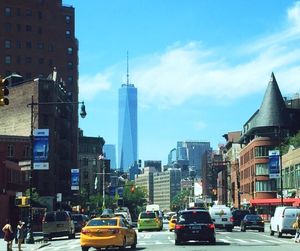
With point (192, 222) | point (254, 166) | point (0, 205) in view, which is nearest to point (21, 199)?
→ point (192, 222)

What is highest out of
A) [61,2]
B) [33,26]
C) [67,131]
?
[61,2]

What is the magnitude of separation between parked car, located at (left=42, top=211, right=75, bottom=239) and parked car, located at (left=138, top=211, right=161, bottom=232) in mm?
12619

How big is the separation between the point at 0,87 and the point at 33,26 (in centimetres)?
9702

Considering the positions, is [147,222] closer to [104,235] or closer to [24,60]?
[104,235]

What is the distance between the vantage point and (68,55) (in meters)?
130

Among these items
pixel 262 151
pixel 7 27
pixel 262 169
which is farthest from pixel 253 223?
pixel 7 27

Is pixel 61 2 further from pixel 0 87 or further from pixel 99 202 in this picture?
pixel 0 87

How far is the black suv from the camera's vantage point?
31781mm

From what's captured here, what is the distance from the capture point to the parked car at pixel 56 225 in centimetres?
4556

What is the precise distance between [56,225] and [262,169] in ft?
257

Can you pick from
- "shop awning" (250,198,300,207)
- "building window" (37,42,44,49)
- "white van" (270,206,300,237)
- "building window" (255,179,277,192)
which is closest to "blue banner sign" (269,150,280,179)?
"shop awning" (250,198,300,207)

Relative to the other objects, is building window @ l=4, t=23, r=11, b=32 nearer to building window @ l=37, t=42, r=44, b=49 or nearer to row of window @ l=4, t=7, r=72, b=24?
row of window @ l=4, t=7, r=72, b=24

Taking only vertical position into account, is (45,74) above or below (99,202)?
above

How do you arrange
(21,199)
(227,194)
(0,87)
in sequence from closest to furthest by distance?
1. (0,87)
2. (21,199)
3. (227,194)
